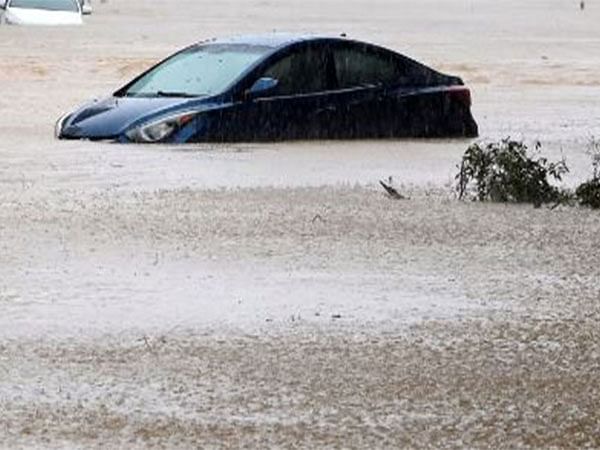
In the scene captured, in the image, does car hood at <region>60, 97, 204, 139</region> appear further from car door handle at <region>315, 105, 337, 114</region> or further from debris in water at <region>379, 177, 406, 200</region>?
debris in water at <region>379, 177, 406, 200</region>

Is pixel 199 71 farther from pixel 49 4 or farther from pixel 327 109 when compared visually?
pixel 49 4

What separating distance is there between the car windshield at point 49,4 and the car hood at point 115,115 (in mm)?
32269

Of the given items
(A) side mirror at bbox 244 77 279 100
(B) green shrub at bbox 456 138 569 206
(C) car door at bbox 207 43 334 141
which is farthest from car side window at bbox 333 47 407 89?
(B) green shrub at bbox 456 138 569 206

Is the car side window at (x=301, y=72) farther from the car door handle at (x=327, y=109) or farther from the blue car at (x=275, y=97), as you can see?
the car door handle at (x=327, y=109)

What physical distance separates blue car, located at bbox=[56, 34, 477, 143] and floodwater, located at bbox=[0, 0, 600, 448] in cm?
28

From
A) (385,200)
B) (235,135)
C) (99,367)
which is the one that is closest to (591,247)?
(385,200)

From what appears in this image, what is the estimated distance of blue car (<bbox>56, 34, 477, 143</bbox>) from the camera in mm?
18859

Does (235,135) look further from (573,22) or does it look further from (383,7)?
(383,7)

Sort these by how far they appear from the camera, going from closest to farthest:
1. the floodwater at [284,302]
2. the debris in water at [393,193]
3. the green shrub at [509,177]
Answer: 1. the floodwater at [284,302]
2. the green shrub at [509,177]
3. the debris in water at [393,193]

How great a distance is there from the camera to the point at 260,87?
1900 centimetres

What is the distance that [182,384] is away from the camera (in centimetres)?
805

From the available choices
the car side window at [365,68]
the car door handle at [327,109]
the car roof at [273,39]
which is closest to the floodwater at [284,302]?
the car door handle at [327,109]

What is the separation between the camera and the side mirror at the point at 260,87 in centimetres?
1900

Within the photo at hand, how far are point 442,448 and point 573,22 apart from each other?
2371 inches
